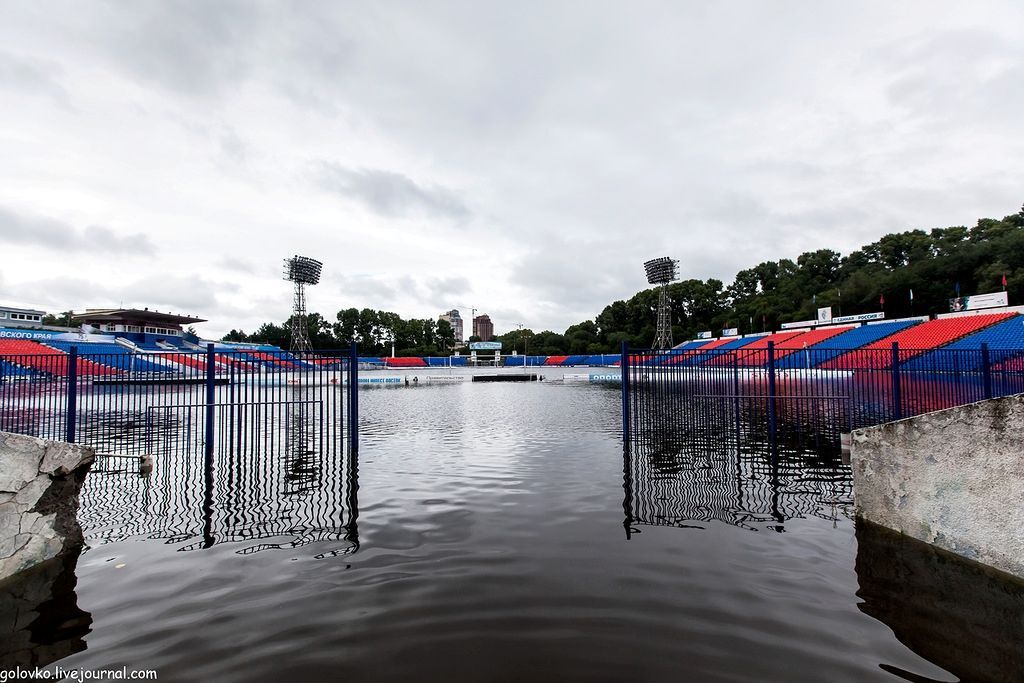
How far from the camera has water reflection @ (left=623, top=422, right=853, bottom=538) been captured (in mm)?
6633

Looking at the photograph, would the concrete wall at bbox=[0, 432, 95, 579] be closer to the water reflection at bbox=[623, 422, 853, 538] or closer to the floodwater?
the floodwater

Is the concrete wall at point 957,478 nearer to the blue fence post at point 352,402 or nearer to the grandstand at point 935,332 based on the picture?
the blue fence post at point 352,402

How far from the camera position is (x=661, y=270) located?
75.6 metres

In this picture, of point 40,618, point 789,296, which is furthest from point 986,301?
point 40,618

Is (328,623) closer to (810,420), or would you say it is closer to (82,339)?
(810,420)

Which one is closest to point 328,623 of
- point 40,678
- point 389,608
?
point 389,608

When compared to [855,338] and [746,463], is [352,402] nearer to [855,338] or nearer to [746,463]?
[746,463]

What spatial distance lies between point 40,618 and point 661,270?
7776 centimetres

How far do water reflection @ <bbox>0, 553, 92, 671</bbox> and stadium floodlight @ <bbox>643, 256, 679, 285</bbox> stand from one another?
251 feet

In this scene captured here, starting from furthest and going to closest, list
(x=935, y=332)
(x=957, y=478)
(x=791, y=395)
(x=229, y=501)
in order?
(x=935, y=332) → (x=791, y=395) → (x=229, y=501) → (x=957, y=478)

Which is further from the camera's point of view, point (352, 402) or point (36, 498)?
point (352, 402)

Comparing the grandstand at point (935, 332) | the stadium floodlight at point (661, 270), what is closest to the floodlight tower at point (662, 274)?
the stadium floodlight at point (661, 270)

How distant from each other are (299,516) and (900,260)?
103319 mm

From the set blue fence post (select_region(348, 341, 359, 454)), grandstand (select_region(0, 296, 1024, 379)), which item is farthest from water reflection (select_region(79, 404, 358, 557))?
grandstand (select_region(0, 296, 1024, 379))
